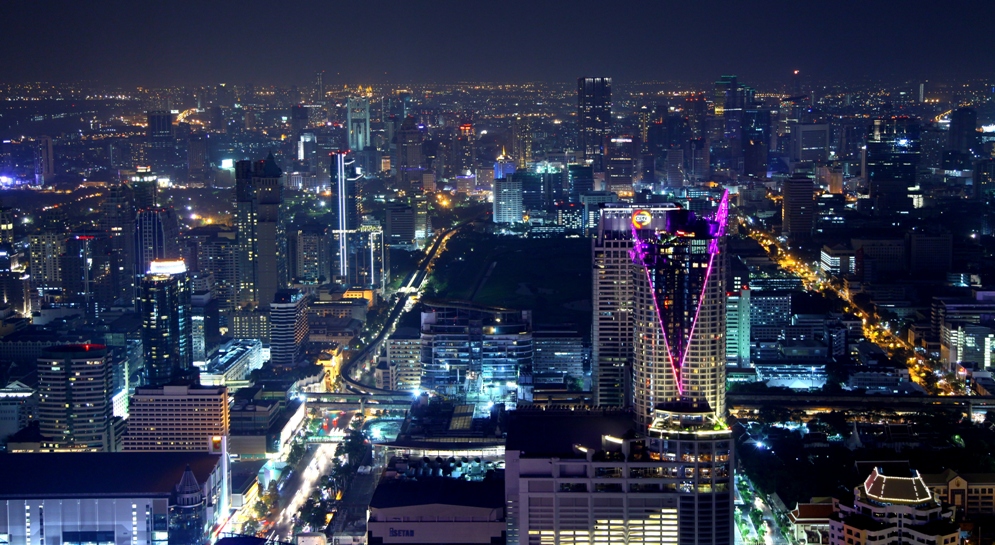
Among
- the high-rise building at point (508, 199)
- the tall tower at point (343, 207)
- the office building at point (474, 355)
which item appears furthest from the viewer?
the high-rise building at point (508, 199)

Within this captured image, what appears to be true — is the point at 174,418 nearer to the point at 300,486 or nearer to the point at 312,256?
the point at 300,486

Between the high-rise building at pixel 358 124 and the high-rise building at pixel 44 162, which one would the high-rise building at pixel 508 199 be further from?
the high-rise building at pixel 44 162

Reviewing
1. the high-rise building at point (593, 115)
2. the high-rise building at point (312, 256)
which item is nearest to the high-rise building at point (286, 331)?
the high-rise building at point (312, 256)

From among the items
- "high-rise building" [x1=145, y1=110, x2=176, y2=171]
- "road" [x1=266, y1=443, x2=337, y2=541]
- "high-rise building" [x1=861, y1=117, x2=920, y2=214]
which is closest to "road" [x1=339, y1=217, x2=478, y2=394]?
"road" [x1=266, y1=443, x2=337, y2=541]

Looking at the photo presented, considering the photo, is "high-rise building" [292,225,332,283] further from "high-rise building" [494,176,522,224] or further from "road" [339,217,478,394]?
"high-rise building" [494,176,522,224]

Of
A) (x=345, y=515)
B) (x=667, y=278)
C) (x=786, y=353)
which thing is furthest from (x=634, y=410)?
(x=786, y=353)

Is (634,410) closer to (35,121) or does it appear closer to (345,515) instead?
(345,515)
